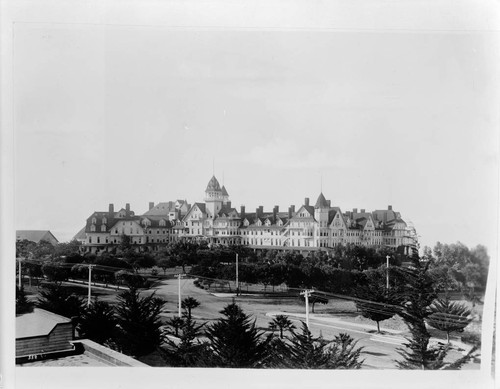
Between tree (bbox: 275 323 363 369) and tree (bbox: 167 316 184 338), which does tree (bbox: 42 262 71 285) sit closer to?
tree (bbox: 167 316 184 338)

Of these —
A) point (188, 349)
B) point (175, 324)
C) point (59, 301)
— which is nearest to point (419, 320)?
point (188, 349)

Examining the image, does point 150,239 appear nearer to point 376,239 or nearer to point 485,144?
point 376,239

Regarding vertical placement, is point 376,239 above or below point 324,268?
above

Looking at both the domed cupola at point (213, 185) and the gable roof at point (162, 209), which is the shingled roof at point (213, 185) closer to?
the domed cupola at point (213, 185)

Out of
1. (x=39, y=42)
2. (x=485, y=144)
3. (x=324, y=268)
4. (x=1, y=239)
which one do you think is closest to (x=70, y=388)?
(x=1, y=239)

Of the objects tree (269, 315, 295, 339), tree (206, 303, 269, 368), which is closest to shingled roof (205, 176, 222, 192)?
tree (206, 303, 269, 368)

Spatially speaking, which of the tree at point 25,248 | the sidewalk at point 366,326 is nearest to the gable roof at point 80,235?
the tree at point 25,248
